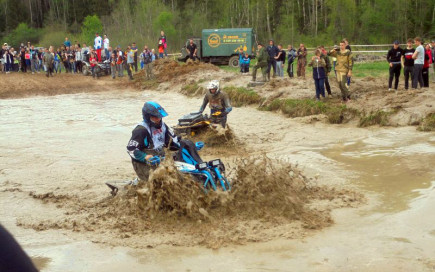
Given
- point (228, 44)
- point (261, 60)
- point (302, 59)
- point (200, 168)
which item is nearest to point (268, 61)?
point (261, 60)

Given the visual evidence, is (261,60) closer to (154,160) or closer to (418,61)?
(418,61)

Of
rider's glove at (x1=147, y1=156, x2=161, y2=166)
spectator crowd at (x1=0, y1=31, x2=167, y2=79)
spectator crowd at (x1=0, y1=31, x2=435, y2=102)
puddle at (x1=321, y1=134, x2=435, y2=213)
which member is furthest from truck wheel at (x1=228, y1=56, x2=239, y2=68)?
rider's glove at (x1=147, y1=156, x2=161, y2=166)

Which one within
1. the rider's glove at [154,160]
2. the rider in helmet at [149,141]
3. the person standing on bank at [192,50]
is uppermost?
the person standing on bank at [192,50]

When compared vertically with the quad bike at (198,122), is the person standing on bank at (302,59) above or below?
above

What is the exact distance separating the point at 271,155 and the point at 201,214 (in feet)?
16.0

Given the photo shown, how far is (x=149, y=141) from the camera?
8.62 metres

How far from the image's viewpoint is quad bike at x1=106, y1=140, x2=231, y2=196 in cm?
827

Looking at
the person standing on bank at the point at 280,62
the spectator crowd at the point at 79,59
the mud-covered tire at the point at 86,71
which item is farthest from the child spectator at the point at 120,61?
the person standing on bank at the point at 280,62

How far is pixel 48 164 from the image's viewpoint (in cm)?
1293

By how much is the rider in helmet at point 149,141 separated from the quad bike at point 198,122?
4.36 metres

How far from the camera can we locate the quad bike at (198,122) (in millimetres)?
13238

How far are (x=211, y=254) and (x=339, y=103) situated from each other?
11.3 meters

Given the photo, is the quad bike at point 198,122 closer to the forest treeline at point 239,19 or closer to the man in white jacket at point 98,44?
the man in white jacket at point 98,44

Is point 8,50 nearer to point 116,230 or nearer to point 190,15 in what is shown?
point 116,230
